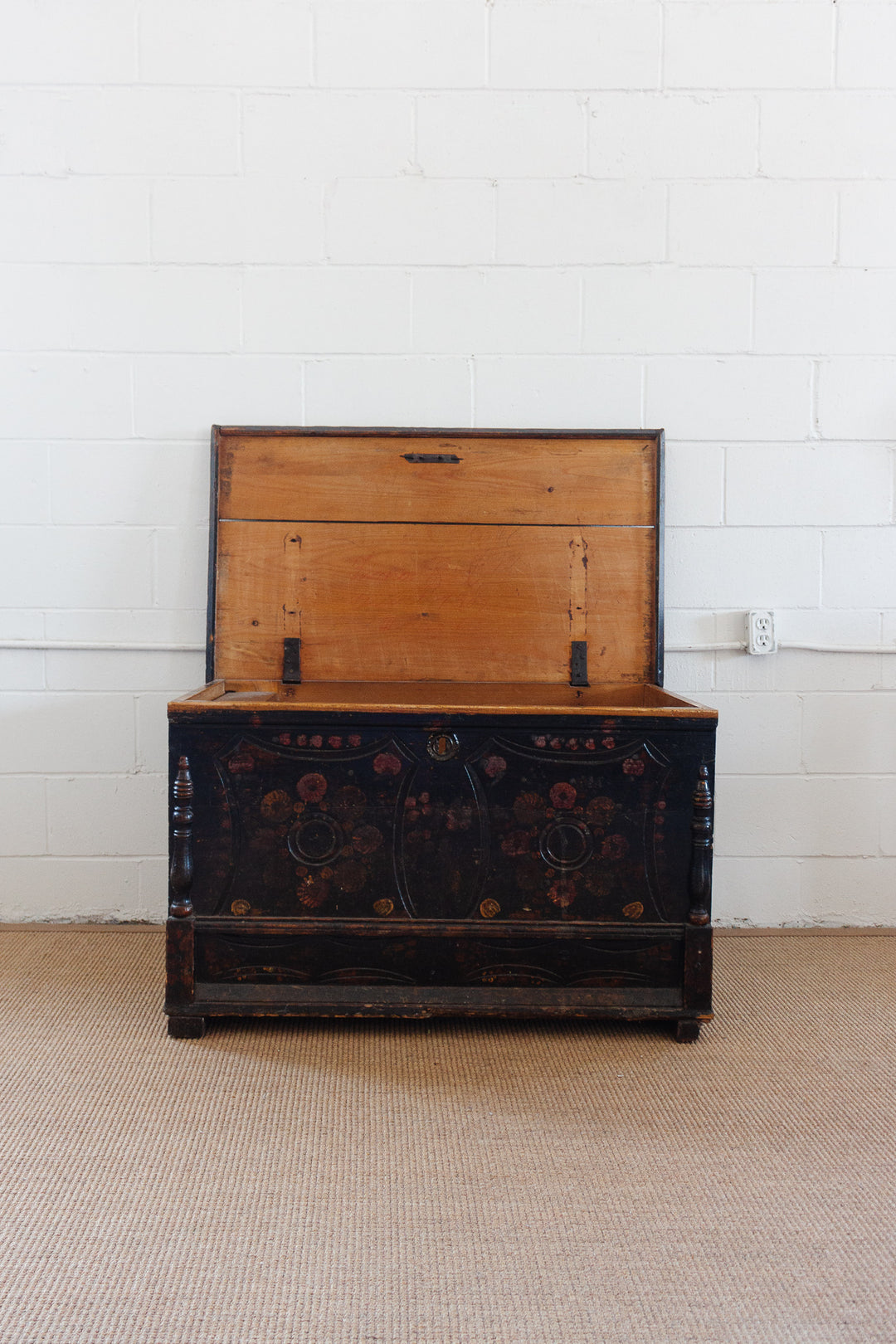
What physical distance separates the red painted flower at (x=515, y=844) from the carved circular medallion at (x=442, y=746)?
0.64ft

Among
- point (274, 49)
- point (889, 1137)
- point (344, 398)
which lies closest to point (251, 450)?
point (344, 398)

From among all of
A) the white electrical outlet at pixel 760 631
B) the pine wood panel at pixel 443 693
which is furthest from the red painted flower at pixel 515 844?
the white electrical outlet at pixel 760 631

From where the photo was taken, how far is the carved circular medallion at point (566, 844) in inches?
73.2

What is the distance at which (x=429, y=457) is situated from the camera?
232cm

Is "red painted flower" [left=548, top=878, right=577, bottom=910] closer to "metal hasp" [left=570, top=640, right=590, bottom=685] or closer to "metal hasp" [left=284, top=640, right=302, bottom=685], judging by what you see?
"metal hasp" [left=570, top=640, right=590, bottom=685]

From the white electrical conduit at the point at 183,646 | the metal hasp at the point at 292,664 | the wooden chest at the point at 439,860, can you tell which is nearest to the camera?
the wooden chest at the point at 439,860

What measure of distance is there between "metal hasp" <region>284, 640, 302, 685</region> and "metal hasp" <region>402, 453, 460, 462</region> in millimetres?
527

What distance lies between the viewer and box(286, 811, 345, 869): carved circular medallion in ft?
6.13

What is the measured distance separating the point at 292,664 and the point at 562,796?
2.58 feet

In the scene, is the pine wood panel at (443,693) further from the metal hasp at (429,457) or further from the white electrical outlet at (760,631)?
the metal hasp at (429,457)

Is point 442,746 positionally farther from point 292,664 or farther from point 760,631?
point 760,631

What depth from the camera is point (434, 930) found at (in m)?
1.88

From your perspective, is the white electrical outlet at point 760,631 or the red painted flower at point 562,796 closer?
the red painted flower at point 562,796

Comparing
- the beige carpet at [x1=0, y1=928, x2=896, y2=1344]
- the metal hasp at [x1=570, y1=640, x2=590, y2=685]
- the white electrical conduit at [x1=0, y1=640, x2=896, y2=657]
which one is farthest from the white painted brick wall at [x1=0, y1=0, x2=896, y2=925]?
the beige carpet at [x1=0, y1=928, x2=896, y2=1344]
